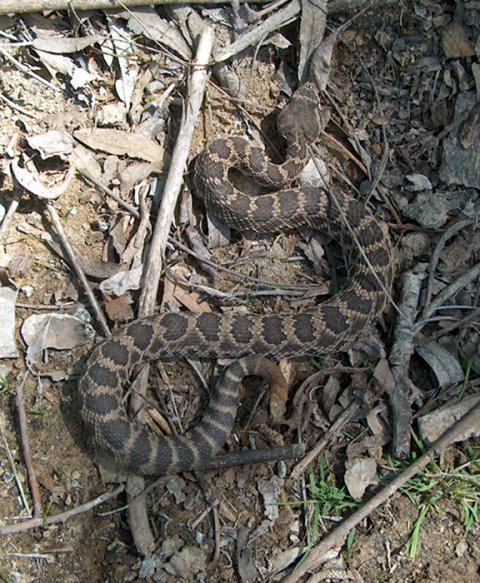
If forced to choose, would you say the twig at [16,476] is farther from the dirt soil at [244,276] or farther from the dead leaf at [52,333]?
the dead leaf at [52,333]

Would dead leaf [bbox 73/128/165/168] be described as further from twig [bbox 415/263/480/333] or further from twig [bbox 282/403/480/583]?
twig [bbox 282/403/480/583]

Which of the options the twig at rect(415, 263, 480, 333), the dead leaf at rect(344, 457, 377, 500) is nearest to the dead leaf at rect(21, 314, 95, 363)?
the dead leaf at rect(344, 457, 377, 500)

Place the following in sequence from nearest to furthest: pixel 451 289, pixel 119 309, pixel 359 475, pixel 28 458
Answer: pixel 28 458, pixel 359 475, pixel 119 309, pixel 451 289

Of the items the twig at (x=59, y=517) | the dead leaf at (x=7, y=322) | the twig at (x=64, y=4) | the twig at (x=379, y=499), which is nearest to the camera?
the twig at (x=59, y=517)

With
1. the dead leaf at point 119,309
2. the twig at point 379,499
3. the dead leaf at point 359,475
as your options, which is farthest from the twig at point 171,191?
the dead leaf at point 359,475

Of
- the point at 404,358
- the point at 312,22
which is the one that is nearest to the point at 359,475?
the point at 404,358

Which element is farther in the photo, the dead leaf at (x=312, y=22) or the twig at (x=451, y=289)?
the dead leaf at (x=312, y=22)

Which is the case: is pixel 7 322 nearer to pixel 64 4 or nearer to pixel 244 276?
pixel 244 276
